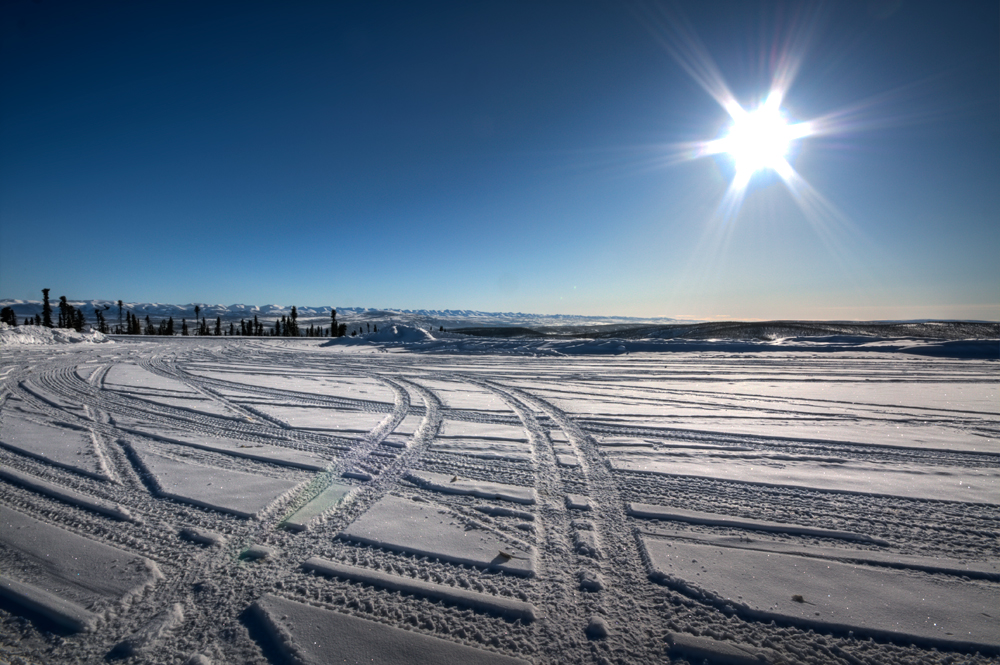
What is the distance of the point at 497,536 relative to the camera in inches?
121

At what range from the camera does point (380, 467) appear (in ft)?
14.6

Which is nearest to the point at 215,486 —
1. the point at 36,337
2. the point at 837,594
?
the point at 837,594

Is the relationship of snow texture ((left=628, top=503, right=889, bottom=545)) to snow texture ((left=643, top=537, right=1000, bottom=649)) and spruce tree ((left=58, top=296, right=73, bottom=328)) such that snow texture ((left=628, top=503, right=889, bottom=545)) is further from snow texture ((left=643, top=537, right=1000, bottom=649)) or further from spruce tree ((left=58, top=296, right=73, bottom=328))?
spruce tree ((left=58, top=296, right=73, bottom=328))

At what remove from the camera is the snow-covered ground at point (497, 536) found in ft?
6.98

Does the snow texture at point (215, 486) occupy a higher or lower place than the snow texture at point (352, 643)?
higher

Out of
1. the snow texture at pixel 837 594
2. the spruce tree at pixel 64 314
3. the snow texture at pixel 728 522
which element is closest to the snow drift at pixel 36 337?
the spruce tree at pixel 64 314

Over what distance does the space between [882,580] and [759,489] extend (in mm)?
1320

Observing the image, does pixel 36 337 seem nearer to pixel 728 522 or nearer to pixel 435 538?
pixel 435 538

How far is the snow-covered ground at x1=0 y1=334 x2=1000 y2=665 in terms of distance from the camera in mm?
2129

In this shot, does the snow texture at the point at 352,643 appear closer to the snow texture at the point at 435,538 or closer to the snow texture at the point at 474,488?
the snow texture at the point at 435,538

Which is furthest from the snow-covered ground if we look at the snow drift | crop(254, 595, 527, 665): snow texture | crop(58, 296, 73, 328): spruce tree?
crop(58, 296, 73, 328): spruce tree

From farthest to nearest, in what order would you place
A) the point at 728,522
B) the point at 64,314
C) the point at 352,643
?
the point at 64,314, the point at 728,522, the point at 352,643

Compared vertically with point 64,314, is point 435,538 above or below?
below

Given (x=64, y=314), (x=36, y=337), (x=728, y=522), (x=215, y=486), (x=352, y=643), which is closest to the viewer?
(x=352, y=643)
